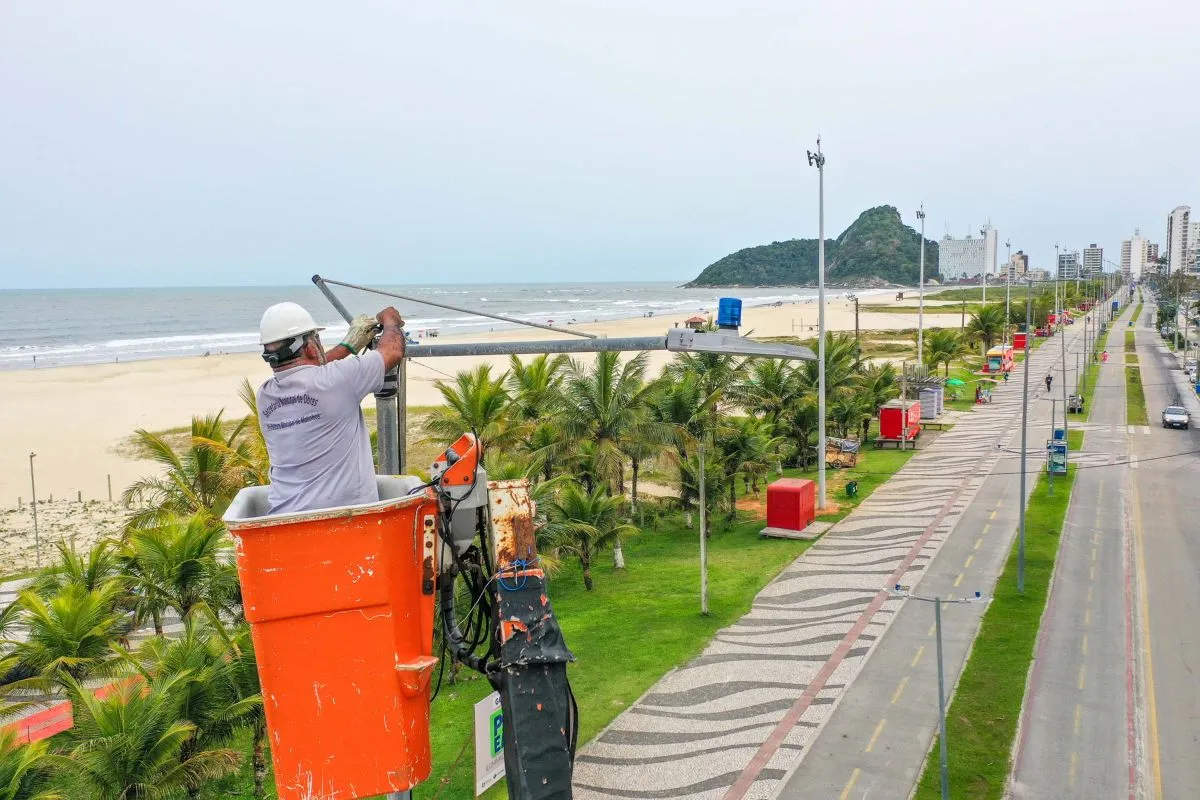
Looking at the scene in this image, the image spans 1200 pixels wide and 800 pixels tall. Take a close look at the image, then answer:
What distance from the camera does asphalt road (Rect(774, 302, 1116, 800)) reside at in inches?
637

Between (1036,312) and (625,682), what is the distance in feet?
356

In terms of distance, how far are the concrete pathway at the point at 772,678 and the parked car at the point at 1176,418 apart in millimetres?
26152

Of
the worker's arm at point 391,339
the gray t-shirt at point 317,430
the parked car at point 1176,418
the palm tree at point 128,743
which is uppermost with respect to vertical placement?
the worker's arm at point 391,339

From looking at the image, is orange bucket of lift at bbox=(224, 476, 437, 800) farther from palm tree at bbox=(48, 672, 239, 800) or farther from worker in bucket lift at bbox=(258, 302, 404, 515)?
palm tree at bbox=(48, 672, 239, 800)

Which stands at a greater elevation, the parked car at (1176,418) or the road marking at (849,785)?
the parked car at (1176,418)

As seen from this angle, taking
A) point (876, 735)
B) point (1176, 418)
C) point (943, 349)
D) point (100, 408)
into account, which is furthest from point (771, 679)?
point (100, 408)

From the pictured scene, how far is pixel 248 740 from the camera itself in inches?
710

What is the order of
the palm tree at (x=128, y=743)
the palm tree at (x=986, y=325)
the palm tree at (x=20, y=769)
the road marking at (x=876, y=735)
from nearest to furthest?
the palm tree at (x=20, y=769)
the palm tree at (x=128, y=743)
the road marking at (x=876, y=735)
the palm tree at (x=986, y=325)

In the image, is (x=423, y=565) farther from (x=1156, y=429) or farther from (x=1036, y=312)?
(x=1036, y=312)

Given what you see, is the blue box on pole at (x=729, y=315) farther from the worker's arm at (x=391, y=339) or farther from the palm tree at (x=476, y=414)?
the palm tree at (x=476, y=414)

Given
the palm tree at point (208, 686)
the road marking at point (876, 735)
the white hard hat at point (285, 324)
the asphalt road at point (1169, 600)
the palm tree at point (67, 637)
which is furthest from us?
the road marking at point (876, 735)

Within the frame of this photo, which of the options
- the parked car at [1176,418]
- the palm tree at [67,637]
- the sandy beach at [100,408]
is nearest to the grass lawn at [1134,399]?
the parked car at [1176,418]

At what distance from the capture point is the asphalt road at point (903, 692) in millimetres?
16188

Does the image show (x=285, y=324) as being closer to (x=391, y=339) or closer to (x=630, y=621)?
(x=391, y=339)
